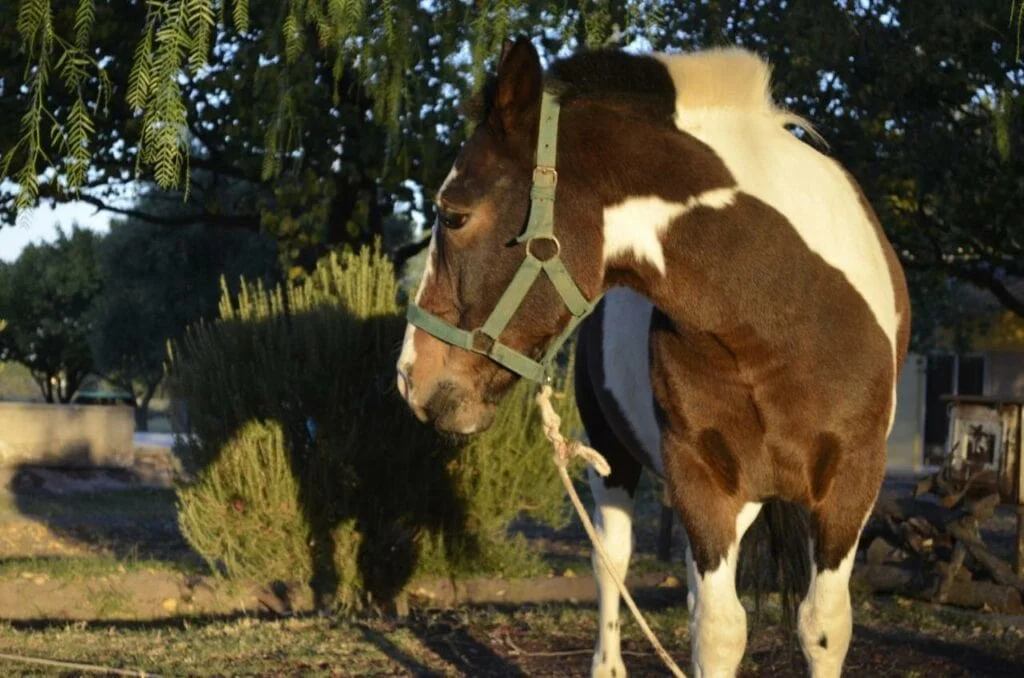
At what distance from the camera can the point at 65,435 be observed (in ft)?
67.2

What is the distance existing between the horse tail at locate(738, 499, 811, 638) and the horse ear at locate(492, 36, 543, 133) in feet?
7.70

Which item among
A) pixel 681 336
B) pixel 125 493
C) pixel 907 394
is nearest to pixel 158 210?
pixel 125 493

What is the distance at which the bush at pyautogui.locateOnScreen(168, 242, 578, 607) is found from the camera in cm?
784

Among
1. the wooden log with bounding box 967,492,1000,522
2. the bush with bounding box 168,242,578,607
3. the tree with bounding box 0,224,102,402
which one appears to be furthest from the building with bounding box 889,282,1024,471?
the tree with bounding box 0,224,102,402

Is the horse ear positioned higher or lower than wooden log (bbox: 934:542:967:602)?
higher

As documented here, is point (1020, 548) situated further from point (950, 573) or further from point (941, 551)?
point (950, 573)

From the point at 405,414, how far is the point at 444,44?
2.23 m

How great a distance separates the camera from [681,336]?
4059 mm

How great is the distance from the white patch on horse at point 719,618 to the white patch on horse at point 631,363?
0.70 metres

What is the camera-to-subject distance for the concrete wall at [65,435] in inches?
782

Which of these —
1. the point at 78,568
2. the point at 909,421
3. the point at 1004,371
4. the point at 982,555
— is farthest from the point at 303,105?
the point at 909,421

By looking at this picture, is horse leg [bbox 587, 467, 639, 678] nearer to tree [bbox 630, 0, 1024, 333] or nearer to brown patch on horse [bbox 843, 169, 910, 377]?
brown patch on horse [bbox 843, 169, 910, 377]

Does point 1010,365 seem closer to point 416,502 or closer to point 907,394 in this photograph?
point 907,394

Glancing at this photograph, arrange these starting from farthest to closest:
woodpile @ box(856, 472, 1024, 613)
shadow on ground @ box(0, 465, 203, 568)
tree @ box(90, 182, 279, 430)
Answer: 1. tree @ box(90, 182, 279, 430)
2. shadow on ground @ box(0, 465, 203, 568)
3. woodpile @ box(856, 472, 1024, 613)
